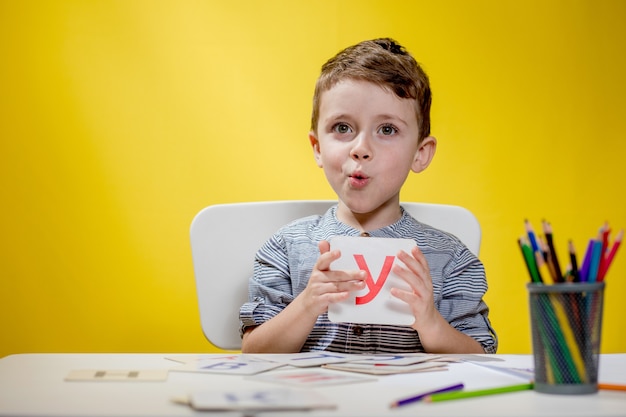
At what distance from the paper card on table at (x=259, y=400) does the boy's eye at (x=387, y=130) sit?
0.74 m

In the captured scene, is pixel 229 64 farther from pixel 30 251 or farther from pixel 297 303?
pixel 297 303

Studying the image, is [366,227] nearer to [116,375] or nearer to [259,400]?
[116,375]

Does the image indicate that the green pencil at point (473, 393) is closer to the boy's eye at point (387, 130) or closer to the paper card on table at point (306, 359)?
the paper card on table at point (306, 359)

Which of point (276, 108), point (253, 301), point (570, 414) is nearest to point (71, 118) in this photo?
point (276, 108)

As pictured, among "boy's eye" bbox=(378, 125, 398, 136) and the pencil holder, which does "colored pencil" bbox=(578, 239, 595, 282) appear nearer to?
the pencil holder

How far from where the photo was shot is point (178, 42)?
2.62m

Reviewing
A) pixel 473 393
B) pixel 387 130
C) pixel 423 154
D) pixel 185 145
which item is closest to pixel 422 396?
pixel 473 393

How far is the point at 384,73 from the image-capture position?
1.51m

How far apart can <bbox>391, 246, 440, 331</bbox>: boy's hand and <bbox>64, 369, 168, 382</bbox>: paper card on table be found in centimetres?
37

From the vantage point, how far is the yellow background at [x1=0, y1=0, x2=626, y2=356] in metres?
2.59

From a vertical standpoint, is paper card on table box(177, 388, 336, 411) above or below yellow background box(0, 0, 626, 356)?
below

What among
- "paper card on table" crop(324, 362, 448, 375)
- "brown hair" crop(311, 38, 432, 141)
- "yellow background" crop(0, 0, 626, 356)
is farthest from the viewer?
"yellow background" crop(0, 0, 626, 356)

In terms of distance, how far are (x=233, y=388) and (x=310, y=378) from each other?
0.09 meters

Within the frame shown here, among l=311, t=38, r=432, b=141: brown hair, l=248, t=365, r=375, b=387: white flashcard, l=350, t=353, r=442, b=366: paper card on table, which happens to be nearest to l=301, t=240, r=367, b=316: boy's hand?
l=350, t=353, r=442, b=366: paper card on table
